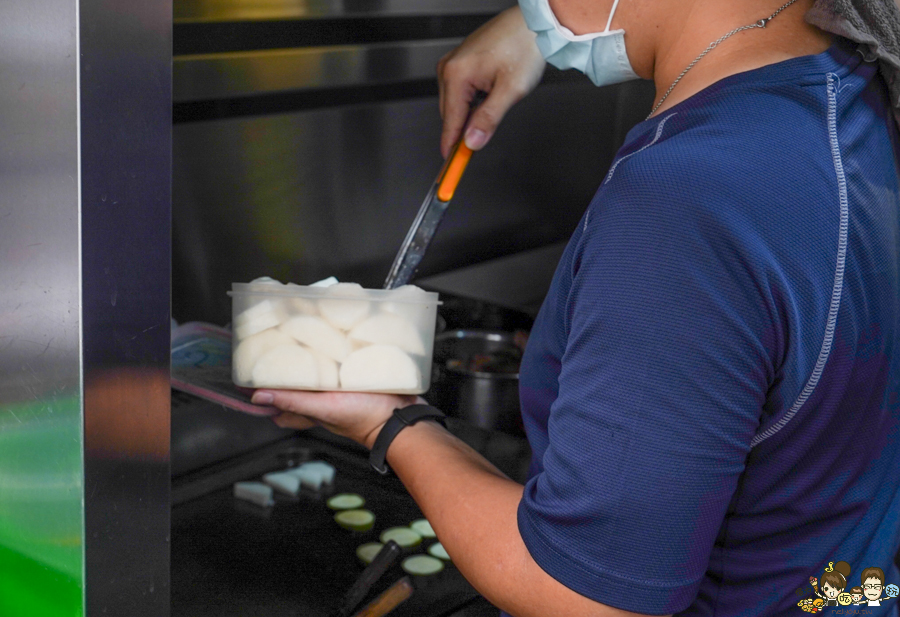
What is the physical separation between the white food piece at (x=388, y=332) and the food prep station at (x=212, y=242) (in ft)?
0.92

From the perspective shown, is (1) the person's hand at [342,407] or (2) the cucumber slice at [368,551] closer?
(1) the person's hand at [342,407]

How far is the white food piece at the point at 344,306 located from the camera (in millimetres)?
1028

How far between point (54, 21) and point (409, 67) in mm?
1289

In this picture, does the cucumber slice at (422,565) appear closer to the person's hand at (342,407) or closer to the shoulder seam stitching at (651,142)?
the person's hand at (342,407)

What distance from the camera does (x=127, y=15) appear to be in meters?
0.55

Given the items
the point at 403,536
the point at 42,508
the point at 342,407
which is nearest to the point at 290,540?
the point at 403,536

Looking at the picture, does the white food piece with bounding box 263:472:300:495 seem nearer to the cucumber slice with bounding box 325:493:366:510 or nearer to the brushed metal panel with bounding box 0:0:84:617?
the cucumber slice with bounding box 325:493:366:510

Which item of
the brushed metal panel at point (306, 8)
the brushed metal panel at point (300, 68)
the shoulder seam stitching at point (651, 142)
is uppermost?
the brushed metal panel at point (306, 8)

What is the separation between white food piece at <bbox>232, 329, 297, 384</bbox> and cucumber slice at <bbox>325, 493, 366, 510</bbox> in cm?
39

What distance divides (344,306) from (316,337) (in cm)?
5

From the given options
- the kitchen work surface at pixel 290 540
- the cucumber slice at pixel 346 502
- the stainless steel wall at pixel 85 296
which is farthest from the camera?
the cucumber slice at pixel 346 502

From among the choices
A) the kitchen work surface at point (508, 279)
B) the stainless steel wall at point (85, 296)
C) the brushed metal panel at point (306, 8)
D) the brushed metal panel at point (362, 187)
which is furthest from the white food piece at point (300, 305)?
the kitchen work surface at point (508, 279)

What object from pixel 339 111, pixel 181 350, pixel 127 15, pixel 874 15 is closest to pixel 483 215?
pixel 339 111

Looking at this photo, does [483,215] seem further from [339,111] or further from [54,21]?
[54,21]
